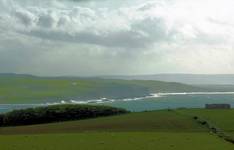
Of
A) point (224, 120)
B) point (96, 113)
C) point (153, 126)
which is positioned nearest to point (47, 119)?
point (96, 113)

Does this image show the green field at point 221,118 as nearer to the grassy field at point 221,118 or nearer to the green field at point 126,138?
the grassy field at point 221,118

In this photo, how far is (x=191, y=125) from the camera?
59688mm

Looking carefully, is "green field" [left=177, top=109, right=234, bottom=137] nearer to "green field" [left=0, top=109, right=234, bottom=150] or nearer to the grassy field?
the grassy field

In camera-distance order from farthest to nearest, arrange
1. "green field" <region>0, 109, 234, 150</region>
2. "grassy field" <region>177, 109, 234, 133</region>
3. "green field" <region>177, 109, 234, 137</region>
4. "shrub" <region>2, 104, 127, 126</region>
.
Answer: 1. "shrub" <region>2, 104, 127, 126</region>
2. "grassy field" <region>177, 109, 234, 133</region>
3. "green field" <region>177, 109, 234, 137</region>
4. "green field" <region>0, 109, 234, 150</region>

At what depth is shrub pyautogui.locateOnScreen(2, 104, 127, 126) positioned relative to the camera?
7388 centimetres

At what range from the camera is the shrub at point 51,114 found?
73.9 meters

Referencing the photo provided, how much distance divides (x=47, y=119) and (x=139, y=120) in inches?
609

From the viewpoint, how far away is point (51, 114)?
75750mm

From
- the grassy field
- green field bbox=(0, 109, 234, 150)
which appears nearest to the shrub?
green field bbox=(0, 109, 234, 150)

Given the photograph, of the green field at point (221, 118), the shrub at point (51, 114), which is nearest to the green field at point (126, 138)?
the green field at point (221, 118)

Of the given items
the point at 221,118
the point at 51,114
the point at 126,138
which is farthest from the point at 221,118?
the point at 126,138

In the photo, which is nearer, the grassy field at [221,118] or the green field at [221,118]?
the green field at [221,118]

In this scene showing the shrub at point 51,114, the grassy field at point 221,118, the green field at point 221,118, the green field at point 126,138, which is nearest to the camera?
the green field at point 126,138

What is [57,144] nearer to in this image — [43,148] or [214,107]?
[43,148]
